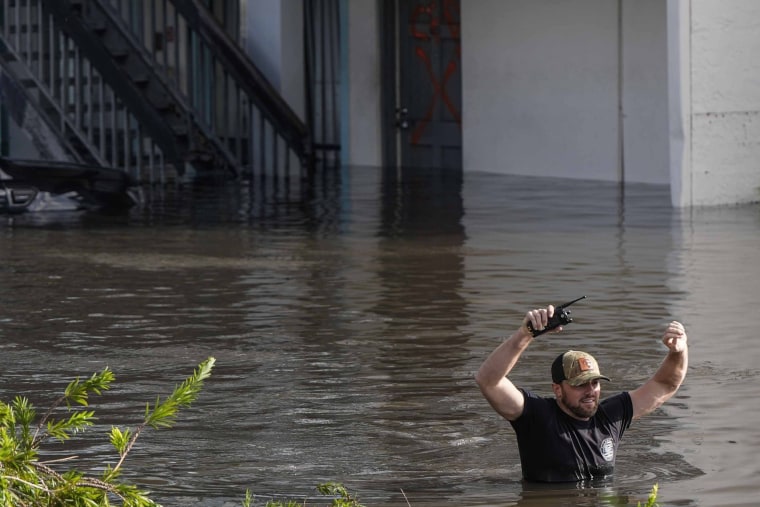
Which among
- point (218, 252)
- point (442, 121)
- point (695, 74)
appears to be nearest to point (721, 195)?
point (695, 74)

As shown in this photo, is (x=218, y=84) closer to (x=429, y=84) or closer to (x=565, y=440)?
(x=429, y=84)

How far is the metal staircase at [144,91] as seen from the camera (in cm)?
2245

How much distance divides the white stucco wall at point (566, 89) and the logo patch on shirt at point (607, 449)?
15.0 metres

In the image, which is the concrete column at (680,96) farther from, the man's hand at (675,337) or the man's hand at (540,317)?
the man's hand at (540,317)

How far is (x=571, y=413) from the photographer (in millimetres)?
6895

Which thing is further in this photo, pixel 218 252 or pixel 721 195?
pixel 721 195

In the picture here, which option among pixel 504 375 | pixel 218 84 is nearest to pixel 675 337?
pixel 504 375

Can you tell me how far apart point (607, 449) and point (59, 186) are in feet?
44.3

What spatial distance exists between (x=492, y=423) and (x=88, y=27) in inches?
635

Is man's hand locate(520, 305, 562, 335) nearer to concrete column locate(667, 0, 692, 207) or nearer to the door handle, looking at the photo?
concrete column locate(667, 0, 692, 207)

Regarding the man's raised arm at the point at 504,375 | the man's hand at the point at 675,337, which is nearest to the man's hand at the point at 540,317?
the man's raised arm at the point at 504,375

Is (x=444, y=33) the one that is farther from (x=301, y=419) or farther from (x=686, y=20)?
(x=301, y=419)

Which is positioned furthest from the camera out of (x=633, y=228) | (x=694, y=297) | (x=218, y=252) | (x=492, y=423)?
(x=633, y=228)

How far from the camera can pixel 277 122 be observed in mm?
25203
